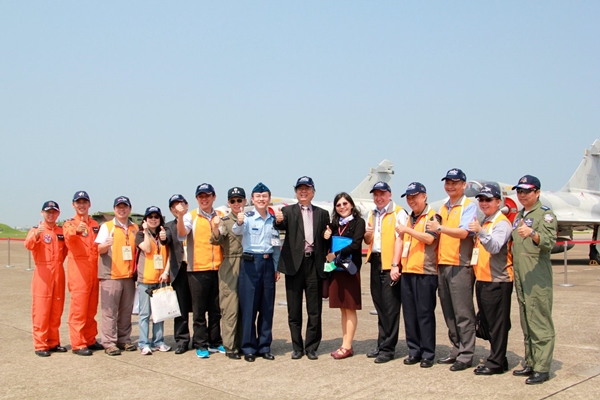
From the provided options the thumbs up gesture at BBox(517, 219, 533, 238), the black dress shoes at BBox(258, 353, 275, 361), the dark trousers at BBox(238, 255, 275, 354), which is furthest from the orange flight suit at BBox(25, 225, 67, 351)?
the thumbs up gesture at BBox(517, 219, 533, 238)

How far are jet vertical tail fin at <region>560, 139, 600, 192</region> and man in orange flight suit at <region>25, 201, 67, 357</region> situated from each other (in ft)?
78.9

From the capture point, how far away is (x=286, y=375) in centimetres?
536

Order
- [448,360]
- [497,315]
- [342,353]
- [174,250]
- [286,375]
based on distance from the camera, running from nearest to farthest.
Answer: [497,315] < [286,375] < [448,360] < [342,353] < [174,250]

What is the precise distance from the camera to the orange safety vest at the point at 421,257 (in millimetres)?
5719

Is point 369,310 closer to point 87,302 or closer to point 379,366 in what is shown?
point 379,366

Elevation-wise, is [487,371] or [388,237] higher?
[388,237]

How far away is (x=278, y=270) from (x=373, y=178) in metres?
31.6

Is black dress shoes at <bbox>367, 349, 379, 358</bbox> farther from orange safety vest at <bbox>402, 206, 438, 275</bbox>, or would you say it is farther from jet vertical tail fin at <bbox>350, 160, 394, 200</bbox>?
jet vertical tail fin at <bbox>350, 160, 394, 200</bbox>

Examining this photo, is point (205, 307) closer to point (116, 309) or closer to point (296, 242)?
point (116, 309)

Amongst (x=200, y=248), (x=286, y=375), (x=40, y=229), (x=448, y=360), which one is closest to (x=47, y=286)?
(x=40, y=229)

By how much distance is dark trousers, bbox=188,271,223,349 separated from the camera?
20.5 feet

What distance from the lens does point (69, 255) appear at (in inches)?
252

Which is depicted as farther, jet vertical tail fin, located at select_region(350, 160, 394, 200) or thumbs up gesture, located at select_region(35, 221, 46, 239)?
jet vertical tail fin, located at select_region(350, 160, 394, 200)

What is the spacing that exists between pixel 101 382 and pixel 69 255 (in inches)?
74.9
